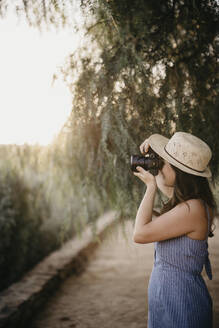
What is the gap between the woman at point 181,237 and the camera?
1448 millimetres

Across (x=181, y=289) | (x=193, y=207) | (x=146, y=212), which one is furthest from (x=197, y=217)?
(x=181, y=289)

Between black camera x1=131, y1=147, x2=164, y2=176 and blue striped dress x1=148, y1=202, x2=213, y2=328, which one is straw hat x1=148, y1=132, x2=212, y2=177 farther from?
blue striped dress x1=148, y1=202, x2=213, y2=328

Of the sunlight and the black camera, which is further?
the sunlight

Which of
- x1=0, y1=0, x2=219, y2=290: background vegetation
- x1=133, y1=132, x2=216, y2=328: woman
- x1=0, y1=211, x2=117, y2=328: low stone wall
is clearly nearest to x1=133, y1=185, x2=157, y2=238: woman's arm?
x1=133, y1=132, x2=216, y2=328: woman

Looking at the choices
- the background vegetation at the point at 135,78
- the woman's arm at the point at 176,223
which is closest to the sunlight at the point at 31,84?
the background vegetation at the point at 135,78

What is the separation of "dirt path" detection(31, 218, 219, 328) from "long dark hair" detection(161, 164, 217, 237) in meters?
0.93

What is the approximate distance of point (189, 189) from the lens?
154 cm

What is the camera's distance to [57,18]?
1886 millimetres

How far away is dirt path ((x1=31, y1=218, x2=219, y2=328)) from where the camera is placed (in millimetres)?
3496

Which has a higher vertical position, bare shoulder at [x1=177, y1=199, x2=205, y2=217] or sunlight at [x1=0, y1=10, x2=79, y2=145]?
sunlight at [x1=0, y1=10, x2=79, y2=145]

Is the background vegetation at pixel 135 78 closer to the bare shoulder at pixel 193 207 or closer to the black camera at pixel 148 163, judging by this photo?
the black camera at pixel 148 163

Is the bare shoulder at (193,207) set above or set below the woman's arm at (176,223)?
above

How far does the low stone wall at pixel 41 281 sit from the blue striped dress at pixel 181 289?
0.86m

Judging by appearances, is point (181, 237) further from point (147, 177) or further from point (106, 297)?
point (106, 297)
